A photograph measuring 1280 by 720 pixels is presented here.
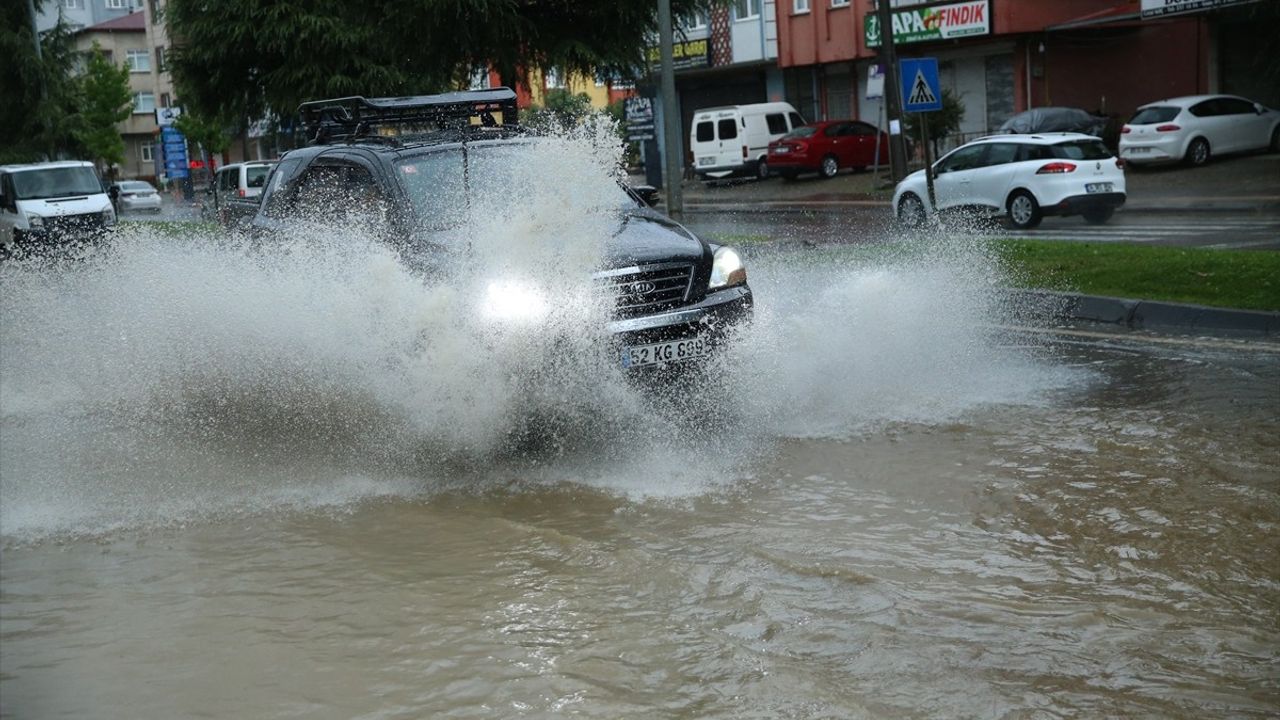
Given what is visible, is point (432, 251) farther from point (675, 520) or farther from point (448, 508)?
point (675, 520)

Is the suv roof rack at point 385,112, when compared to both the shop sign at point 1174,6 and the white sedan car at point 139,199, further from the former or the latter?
the white sedan car at point 139,199

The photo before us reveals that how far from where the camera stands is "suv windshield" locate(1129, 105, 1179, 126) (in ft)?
97.9

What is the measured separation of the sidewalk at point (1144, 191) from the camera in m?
23.5

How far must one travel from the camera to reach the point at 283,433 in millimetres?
7461

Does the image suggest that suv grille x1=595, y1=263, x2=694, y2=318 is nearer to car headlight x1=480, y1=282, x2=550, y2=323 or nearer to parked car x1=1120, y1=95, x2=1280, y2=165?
car headlight x1=480, y1=282, x2=550, y2=323

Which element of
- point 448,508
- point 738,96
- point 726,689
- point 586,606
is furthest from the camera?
point 738,96

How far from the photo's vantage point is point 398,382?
21.8 feet

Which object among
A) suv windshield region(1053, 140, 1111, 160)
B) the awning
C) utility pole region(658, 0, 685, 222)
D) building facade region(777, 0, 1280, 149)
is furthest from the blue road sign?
the awning

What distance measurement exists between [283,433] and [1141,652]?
4782 mm

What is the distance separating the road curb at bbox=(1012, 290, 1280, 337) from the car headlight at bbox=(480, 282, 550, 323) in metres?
5.94

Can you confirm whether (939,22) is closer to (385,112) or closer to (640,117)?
(640,117)

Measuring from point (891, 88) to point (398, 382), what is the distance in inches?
1007

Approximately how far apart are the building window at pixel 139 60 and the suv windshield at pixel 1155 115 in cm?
8061

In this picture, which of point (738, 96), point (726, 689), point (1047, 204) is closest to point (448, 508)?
point (726, 689)
